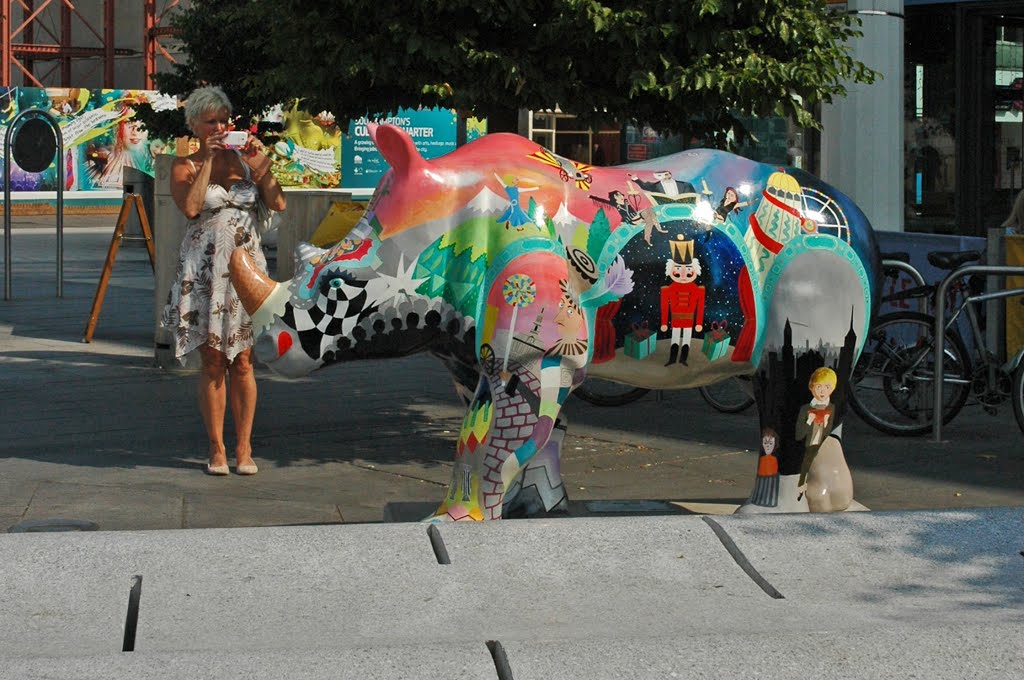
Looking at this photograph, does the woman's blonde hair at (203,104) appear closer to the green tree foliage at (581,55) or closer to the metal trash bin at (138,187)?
the green tree foliage at (581,55)

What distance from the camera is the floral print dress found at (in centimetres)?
762

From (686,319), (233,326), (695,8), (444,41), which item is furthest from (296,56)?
(686,319)

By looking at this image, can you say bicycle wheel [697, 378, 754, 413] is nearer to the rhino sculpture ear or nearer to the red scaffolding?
the rhino sculpture ear

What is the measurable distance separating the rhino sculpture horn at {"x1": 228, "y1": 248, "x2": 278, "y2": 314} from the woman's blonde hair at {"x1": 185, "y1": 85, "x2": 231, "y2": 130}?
6.01 ft

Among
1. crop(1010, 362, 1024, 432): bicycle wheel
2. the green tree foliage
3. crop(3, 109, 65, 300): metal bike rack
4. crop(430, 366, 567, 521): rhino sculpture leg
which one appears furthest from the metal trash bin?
crop(430, 366, 567, 521): rhino sculpture leg

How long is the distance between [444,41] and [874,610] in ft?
14.1

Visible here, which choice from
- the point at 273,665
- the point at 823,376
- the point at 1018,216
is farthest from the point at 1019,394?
the point at 273,665

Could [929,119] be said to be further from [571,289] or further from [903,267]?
[571,289]

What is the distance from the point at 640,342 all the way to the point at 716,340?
0.30 m

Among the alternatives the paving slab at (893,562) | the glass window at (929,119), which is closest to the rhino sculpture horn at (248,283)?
the paving slab at (893,562)

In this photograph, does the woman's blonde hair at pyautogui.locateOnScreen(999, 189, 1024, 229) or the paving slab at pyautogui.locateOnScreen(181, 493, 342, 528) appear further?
the woman's blonde hair at pyautogui.locateOnScreen(999, 189, 1024, 229)

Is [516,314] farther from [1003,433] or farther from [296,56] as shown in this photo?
[1003,433]

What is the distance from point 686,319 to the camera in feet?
19.6

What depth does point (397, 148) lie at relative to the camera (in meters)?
5.76
